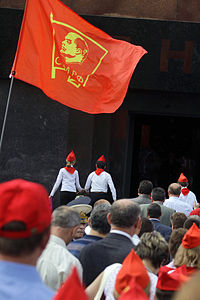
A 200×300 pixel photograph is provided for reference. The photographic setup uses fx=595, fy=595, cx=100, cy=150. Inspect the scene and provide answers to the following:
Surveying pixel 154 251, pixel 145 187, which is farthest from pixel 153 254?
pixel 145 187

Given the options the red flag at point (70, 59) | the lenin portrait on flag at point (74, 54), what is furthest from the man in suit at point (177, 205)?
the lenin portrait on flag at point (74, 54)

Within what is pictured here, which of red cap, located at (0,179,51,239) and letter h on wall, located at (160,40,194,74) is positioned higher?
letter h on wall, located at (160,40,194,74)

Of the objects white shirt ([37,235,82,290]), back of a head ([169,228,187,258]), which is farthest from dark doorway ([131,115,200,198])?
white shirt ([37,235,82,290])

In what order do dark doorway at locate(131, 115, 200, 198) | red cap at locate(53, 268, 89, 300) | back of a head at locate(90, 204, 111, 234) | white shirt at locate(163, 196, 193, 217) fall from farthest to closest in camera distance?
dark doorway at locate(131, 115, 200, 198) → white shirt at locate(163, 196, 193, 217) → back of a head at locate(90, 204, 111, 234) → red cap at locate(53, 268, 89, 300)

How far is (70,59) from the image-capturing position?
875cm

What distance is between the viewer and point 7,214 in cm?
202

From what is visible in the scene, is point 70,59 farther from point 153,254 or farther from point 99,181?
point 153,254

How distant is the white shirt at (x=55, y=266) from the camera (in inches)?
149

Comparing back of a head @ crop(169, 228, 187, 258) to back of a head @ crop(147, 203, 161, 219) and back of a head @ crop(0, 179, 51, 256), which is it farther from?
back of a head @ crop(0, 179, 51, 256)

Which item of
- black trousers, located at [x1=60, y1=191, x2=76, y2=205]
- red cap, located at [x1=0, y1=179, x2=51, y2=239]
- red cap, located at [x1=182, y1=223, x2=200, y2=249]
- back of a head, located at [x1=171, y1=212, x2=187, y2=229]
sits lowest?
black trousers, located at [x1=60, y1=191, x2=76, y2=205]

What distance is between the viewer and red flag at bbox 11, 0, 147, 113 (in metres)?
8.27

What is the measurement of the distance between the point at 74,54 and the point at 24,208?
693cm

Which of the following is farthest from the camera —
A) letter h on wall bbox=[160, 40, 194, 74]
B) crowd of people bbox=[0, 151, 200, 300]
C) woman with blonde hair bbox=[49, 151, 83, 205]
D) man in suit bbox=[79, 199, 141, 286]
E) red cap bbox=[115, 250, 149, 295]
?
letter h on wall bbox=[160, 40, 194, 74]

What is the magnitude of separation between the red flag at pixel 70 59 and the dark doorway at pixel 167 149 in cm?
897
